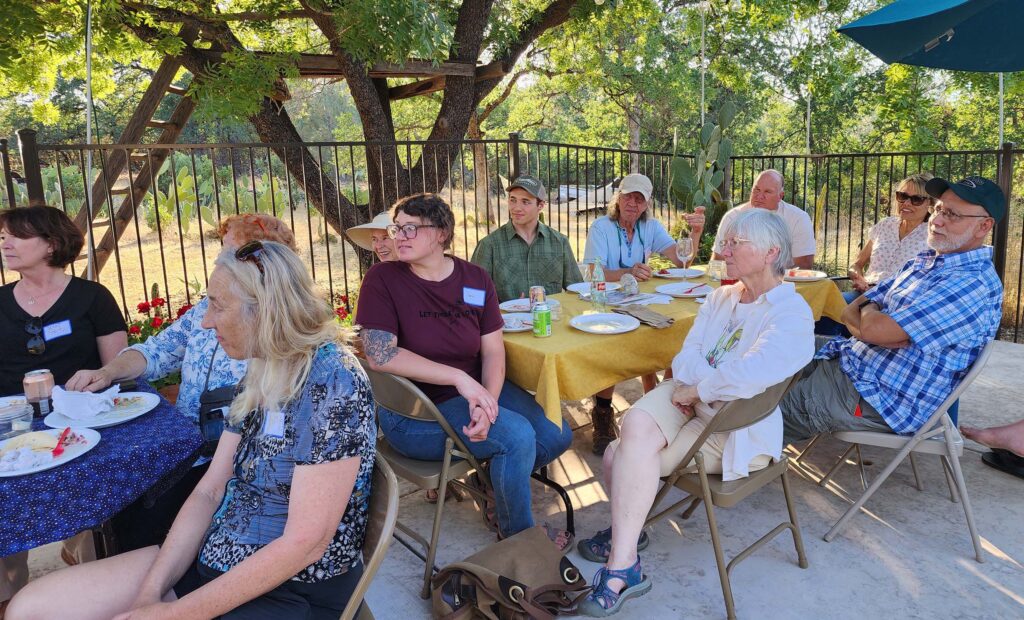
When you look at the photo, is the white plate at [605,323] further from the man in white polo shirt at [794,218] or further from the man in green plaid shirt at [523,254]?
the man in white polo shirt at [794,218]

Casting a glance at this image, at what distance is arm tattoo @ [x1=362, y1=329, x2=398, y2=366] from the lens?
2.59 m

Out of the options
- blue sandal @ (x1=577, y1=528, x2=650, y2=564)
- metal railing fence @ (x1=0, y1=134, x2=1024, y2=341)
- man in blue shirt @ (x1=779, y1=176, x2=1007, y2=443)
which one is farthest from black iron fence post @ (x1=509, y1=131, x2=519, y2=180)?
blue sandal @ (x1=577, y1=528, x2=650, y2=564)

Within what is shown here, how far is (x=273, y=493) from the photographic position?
1578 mm

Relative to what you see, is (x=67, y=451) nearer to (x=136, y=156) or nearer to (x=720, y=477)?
(x=720, y=477)

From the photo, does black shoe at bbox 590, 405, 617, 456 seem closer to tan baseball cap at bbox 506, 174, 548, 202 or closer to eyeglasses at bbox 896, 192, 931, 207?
tan baseball cap at bbox 506, 174, 548, 202

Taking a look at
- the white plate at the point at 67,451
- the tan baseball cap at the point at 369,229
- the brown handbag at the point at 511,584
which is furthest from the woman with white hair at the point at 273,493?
the tan baseball cap at the point at 369,229

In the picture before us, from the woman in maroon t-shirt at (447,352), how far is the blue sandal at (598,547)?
0.08 metres

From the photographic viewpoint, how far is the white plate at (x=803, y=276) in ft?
12.9

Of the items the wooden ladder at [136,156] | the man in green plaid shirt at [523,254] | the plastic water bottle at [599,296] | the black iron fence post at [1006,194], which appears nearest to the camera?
the plastic water bottle at [599,296]

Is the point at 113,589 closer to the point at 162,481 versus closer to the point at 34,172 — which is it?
the point at 162,481

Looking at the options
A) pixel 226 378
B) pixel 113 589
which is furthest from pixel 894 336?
pixel 113 589

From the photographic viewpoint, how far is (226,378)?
8.09ft

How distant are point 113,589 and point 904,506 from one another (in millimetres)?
3055

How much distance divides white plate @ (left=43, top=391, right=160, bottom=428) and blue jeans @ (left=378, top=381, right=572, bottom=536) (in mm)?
845
